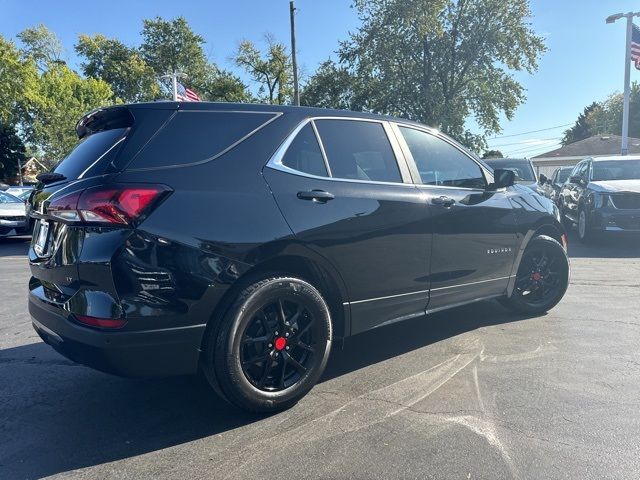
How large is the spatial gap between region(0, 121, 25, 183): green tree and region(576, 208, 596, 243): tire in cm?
4678

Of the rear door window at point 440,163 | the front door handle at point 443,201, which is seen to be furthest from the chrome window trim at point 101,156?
the front door handle at point 443,201

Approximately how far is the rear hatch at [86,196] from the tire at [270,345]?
70cm

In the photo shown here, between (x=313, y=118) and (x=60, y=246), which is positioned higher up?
(x=313, y=118)

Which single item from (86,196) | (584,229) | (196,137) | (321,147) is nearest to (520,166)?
(584,229)

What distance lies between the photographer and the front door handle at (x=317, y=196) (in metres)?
3.14

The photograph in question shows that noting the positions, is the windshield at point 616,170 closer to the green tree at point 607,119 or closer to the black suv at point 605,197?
the black suv at point 605,197

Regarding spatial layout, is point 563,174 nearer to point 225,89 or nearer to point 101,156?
point 101,156

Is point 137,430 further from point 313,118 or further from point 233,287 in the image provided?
point 313,118

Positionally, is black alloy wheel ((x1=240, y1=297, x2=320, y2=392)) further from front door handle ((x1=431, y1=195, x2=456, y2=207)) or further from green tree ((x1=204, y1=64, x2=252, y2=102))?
green tree ((x1=204, y1=64, x2=252, y2=102))

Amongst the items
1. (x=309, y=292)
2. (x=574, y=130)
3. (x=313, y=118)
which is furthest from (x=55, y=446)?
(x=574, y=130)

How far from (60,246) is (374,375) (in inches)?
86.9

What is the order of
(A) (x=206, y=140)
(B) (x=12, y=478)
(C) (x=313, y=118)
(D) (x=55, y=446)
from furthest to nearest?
(C) (x=313, y=118) → (A) (x=206, y=140) → (D) (x=55, y=446) → (B) (x=12, y=478)

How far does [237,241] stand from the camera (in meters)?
2.81

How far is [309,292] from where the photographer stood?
3.12 m
